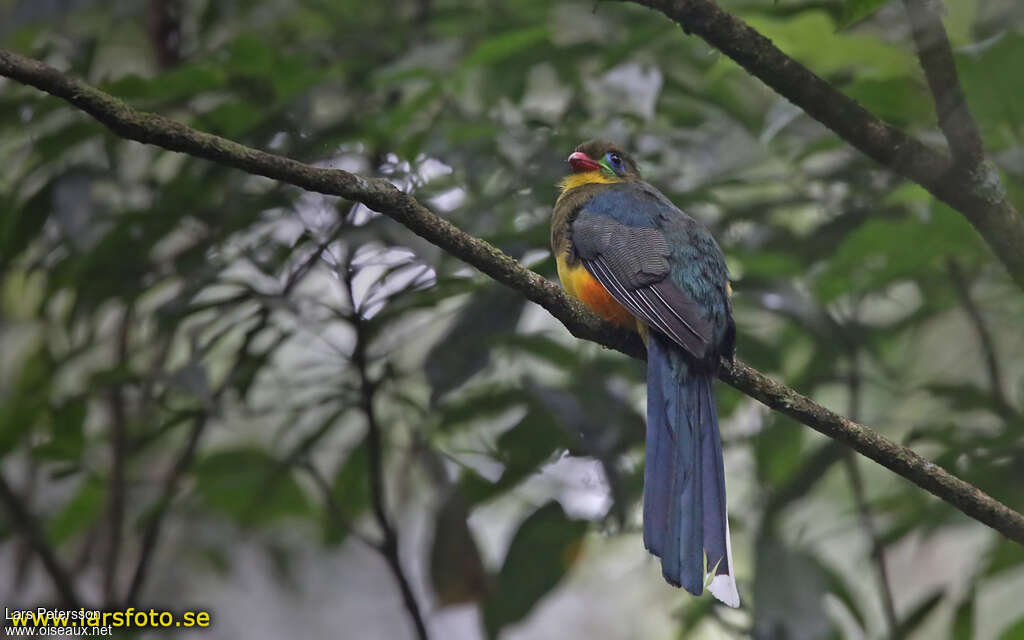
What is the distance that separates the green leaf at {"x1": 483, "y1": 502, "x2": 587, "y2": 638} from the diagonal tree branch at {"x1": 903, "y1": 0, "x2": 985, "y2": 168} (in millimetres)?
1605

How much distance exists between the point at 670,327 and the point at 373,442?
3.52ft

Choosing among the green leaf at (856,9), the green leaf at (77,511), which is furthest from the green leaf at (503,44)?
the green leaf at (77,511)

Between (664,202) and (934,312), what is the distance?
1142 mm

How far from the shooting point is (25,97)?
337 cm

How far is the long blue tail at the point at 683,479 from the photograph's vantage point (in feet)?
7.84

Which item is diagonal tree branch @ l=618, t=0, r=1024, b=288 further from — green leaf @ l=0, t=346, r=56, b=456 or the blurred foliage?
green leaf @ l=0, t=346, r=56, b=456

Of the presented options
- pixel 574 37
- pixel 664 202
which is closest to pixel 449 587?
pixel 664 202

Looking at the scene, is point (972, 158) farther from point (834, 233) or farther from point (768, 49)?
point (834, 233)

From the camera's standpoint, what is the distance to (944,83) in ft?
7.83

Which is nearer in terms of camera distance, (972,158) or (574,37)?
(972,158)

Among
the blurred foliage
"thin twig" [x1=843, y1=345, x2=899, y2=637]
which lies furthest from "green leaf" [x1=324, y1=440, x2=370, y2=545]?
"thin twig" [x1=843, y1=345, x2=899, y2=637]

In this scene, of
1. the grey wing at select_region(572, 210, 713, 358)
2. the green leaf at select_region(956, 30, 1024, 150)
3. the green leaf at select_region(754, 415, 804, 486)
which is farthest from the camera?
the green leaf at select_region(754, 415, 804, 486)

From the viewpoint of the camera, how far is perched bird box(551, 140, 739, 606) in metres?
2.43

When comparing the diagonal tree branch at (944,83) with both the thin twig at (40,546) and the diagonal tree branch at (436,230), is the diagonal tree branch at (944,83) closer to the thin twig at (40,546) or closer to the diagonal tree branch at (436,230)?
the diagonal tree branch at (436,230)
